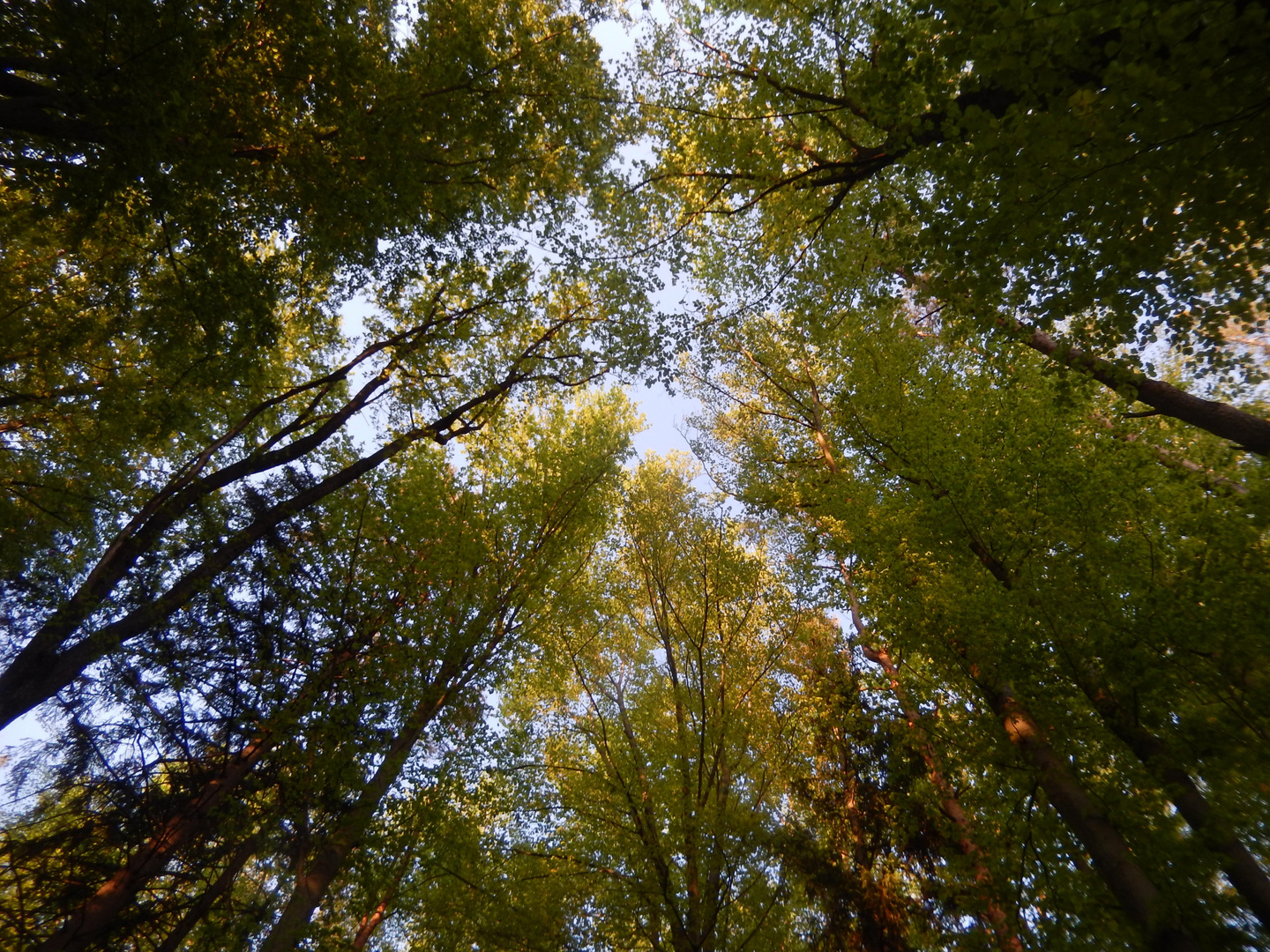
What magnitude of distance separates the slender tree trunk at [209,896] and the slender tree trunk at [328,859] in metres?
0.58

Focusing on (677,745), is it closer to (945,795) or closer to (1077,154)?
(945,795)

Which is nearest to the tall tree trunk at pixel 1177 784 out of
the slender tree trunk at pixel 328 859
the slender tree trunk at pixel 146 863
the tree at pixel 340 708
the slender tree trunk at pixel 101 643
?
the tree at pixel 340 708

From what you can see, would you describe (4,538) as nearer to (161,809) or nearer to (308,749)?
(161,809)

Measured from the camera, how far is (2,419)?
7.49m

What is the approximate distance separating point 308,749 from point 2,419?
7887 mm

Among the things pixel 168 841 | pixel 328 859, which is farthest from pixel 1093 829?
pixel 168 841

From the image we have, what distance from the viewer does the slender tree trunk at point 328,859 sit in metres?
4.42

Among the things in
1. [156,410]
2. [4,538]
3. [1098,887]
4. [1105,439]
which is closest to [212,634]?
[156,410]

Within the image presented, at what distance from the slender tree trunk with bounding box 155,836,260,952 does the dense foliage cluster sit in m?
0.05

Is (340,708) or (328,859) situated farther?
(328,859)

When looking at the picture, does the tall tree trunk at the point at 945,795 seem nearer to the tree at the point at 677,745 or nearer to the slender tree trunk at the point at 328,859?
the tree at the point at 677,745

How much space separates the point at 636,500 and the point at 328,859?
21.0ft

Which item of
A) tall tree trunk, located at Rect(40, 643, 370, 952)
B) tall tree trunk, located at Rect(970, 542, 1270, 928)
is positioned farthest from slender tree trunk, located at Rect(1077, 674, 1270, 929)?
tall tree trunk, located at Rect(40, 643, 370, 952)

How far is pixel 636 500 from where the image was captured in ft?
31.4
